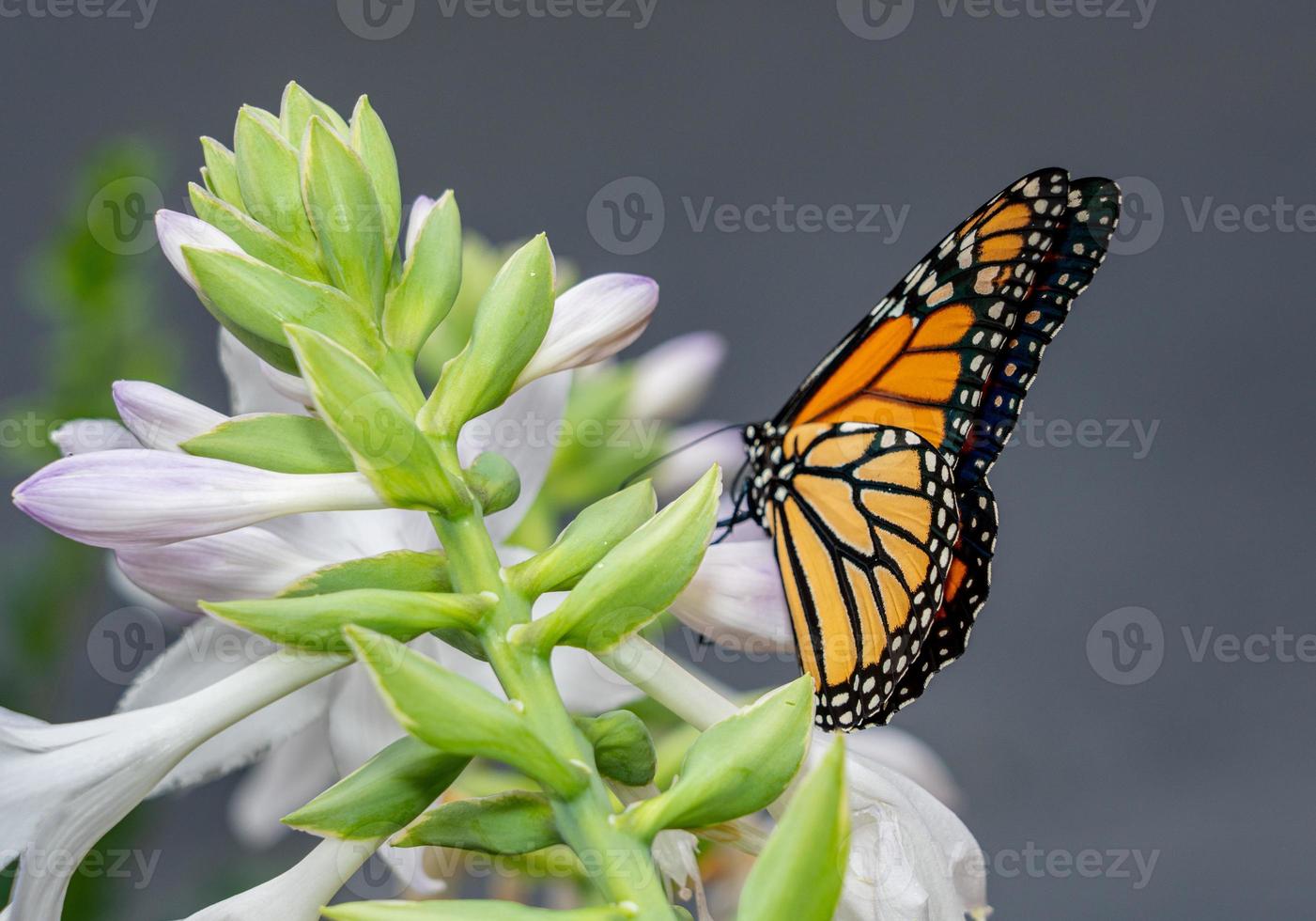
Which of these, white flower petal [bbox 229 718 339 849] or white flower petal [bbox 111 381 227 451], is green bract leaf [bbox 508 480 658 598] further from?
white flower petal [bbox 229 718 339 849]

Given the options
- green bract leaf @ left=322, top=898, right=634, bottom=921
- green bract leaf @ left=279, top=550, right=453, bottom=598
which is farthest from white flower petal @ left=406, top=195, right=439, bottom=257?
green bract leaf @ left=322, top=898, right=634, bottom=921

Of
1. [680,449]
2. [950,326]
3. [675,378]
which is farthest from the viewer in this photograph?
[675,378]

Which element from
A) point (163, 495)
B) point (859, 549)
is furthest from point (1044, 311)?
point (163, 495)

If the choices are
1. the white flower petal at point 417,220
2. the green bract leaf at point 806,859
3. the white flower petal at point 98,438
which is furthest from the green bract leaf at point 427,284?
the green bract leaf at point 806,859

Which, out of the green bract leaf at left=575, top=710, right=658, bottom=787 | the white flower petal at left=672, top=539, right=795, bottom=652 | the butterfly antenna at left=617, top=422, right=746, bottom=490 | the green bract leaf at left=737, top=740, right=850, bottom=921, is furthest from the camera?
the butterfly antenna at left=617, top=422, right=746, bottom=490

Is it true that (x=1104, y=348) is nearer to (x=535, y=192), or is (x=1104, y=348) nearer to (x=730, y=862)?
(x=535, y=192)

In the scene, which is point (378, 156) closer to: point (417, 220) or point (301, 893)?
point (417, 220)

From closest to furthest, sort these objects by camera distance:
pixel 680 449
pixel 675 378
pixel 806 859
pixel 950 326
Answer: pixel 806 859 < pixel 950 326 < pixel 680 449 < pixel 675 378
